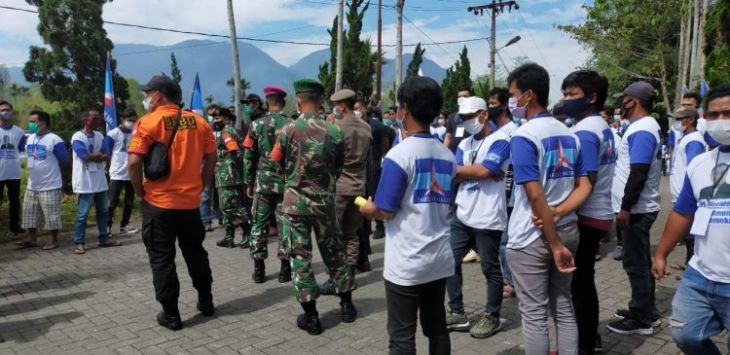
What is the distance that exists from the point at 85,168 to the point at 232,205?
2078 millimetres

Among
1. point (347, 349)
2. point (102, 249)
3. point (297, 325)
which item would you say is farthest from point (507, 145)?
point (102, 249)

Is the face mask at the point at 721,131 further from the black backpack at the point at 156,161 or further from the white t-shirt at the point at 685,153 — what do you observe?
the black backpack at the point at 156,161

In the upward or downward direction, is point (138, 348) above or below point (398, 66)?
below

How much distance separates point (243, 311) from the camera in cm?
491

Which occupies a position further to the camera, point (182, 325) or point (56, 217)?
point (56, 217)

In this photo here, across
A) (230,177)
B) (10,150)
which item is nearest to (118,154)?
(10,150)

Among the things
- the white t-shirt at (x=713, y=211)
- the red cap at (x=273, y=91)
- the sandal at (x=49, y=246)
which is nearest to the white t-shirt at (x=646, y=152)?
the white t-shirt at (x=713, y=211)

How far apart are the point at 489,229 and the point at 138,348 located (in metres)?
2.83

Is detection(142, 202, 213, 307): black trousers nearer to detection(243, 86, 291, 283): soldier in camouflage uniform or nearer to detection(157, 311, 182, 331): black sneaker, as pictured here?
detection(157, 311, 182, 331): black sneaker

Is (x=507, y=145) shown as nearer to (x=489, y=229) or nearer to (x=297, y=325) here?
(x=489, y=229)

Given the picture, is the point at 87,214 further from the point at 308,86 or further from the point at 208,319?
the point at 308,86

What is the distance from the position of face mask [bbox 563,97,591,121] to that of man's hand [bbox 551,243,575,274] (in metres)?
1.12

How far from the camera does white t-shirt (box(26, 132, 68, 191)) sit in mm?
7273

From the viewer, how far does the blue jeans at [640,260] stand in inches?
159
